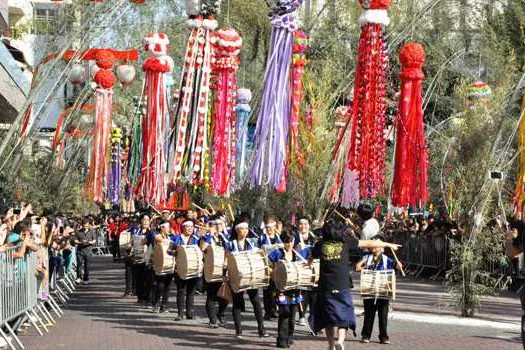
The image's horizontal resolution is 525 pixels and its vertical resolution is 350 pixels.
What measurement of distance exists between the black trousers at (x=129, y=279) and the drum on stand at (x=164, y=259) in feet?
13.8

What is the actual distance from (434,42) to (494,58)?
6.15 meters

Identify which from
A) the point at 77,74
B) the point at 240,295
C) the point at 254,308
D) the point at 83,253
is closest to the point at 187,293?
the point at 240,295

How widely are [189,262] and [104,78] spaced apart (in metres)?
9.38

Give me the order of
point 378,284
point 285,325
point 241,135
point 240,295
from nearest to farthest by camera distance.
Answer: point 285,325, point 378,284, point 240,295, point 241,135

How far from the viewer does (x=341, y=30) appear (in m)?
42.5

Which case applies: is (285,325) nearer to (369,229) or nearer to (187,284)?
(369,229)

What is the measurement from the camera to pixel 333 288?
13664 mm

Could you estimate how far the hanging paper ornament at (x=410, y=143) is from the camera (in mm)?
20875

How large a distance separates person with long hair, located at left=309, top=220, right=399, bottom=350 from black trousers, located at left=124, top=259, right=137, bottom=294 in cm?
1115

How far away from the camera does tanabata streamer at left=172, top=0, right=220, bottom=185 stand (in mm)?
20688

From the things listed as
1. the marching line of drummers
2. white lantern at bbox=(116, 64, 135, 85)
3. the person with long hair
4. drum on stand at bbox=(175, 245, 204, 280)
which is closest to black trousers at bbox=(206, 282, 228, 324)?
the marching line of drummers

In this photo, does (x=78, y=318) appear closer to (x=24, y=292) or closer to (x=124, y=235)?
(x=24, y=292)

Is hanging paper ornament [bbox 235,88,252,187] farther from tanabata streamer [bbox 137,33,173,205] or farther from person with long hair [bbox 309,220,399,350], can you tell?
person with long hair [bbox 309,220,399,350]

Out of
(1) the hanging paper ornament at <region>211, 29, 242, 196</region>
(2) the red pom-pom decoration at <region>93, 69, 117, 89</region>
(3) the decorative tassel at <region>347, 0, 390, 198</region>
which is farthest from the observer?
(2) the red pom-pom decoration at <region>93, 69, 117, 89</region>
